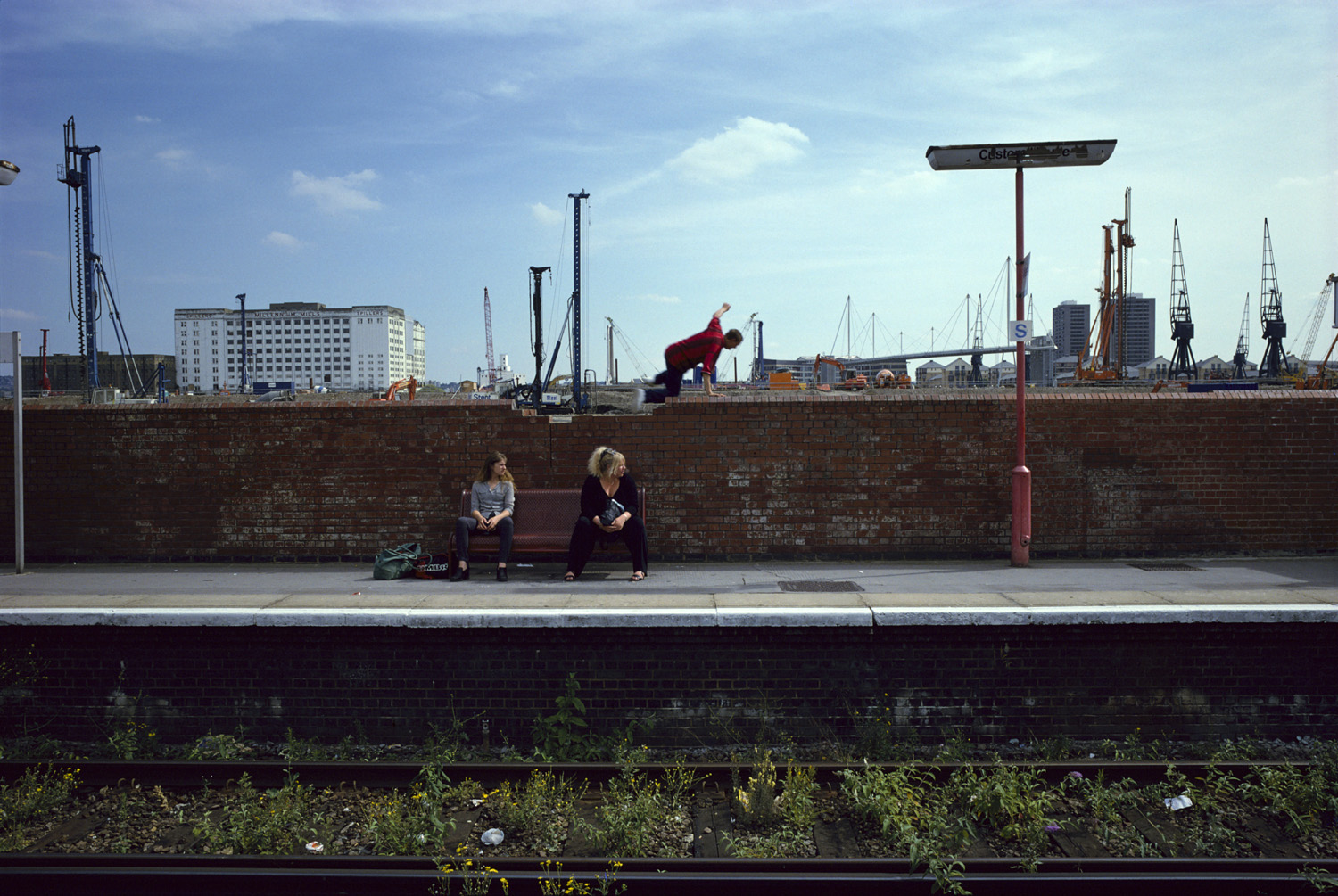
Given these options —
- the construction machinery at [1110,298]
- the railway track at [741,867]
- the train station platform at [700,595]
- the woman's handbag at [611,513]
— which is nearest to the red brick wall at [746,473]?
the train station platform at [700,595]

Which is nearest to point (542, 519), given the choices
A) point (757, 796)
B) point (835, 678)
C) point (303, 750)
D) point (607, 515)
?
point (607, 515)

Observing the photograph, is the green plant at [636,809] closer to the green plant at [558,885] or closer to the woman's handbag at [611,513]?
the green plant at [558,885]

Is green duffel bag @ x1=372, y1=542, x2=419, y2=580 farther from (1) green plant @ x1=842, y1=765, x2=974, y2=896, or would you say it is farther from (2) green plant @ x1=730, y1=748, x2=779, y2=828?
(1) green plant @ x1=842, y1=765, x2=974, y2=896

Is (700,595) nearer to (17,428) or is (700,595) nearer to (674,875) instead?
(674,875)

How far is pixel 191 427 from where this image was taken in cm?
936

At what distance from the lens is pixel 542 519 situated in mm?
9000

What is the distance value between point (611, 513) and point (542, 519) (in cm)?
96

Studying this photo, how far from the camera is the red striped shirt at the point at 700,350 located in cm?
951

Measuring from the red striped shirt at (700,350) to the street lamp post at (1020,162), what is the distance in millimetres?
2840

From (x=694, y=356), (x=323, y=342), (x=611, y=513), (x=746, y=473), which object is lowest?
(x=611, y=513)

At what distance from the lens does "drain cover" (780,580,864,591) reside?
7.62 meters

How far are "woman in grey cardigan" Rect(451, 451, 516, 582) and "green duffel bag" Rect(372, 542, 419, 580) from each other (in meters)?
0.46

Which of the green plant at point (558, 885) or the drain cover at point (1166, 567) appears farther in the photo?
the drain cover at point (1166, 567)

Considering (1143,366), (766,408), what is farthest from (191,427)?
(1143,366)
